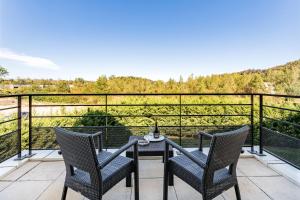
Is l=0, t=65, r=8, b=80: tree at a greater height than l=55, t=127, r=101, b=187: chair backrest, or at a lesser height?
greater

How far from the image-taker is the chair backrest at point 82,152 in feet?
4.96

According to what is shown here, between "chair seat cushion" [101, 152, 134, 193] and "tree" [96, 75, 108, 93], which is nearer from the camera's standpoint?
"chair seat cushion" [101, 152, 134, 193]

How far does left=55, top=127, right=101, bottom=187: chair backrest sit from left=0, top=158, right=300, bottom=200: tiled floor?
0.66 meters

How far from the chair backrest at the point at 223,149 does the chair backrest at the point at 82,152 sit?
0.85 meters

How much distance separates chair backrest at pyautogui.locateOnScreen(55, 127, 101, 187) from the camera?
1.51 meters

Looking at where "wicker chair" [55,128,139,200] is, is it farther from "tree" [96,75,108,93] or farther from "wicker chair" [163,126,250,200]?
"tree" [96,75,108,93]

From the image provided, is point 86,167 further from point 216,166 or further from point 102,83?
point 102,83

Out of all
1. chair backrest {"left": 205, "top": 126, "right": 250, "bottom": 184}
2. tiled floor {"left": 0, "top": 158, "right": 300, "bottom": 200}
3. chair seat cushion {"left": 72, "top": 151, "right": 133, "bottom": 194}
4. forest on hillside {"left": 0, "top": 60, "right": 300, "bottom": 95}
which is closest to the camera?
chair backrest {"left": 205, "top": 126, "right": 250, "bottom": 184}

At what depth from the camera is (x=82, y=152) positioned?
1551 mm

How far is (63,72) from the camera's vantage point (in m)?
12.9

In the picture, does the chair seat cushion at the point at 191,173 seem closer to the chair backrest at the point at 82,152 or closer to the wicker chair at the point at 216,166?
the wicker chair at the point at 216,166

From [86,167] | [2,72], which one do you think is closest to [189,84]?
[2,72]

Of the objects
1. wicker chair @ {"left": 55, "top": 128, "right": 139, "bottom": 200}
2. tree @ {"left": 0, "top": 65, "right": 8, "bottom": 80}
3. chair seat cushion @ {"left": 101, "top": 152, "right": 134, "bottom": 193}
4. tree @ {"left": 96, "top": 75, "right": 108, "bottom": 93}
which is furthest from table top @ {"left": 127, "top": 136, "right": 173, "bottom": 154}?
tree @ {"left": 0, "top": 65, "right": 8, "bottom": 80}

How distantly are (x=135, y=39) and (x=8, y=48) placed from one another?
7344mm
